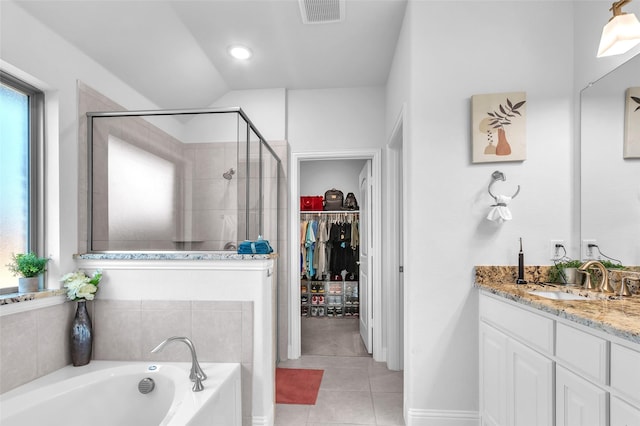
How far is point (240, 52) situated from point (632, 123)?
270cm

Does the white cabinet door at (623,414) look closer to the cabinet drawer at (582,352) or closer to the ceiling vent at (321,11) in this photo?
the cabinet drawer at (582,352)

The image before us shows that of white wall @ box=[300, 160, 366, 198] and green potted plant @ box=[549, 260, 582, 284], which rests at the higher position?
white wall @ box=[300, 160, 366, 198]

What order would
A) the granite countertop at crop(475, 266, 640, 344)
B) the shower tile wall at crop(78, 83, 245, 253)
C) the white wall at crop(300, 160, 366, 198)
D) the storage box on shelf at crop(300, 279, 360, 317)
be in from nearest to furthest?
the granite countertop at crop(475, 266, 640, 344) < the shower tile wall at crop(78, 83, 245, 253) < the storage box on shelf at crop(300, 279, 360, 317) < the white wall at crop(300, 160, 366, 198)

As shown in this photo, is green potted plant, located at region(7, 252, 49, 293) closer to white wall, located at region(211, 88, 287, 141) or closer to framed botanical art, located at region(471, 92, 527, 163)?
white wall, located at region(211, 88, 287, 141)

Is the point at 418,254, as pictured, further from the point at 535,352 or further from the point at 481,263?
the point at 535,352

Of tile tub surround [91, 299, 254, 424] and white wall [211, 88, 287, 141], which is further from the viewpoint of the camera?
white wall [211, 88, 287, 141]

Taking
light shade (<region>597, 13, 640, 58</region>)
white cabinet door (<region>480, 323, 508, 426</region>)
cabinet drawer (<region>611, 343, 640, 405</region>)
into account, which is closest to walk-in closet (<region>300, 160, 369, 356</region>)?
white cabinet door (<region>480, 323, 508, 426</region>)

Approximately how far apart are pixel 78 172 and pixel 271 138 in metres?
1.80

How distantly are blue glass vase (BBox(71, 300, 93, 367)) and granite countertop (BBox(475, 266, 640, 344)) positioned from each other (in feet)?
7.55

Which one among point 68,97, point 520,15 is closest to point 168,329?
point 68,97

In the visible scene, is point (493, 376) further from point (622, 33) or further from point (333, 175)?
point (333, 175)

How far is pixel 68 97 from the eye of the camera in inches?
76.7

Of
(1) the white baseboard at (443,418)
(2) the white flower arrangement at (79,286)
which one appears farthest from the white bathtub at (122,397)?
(1) the white baseboard at (443,418)

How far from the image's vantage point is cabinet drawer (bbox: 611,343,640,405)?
0.98 metres
